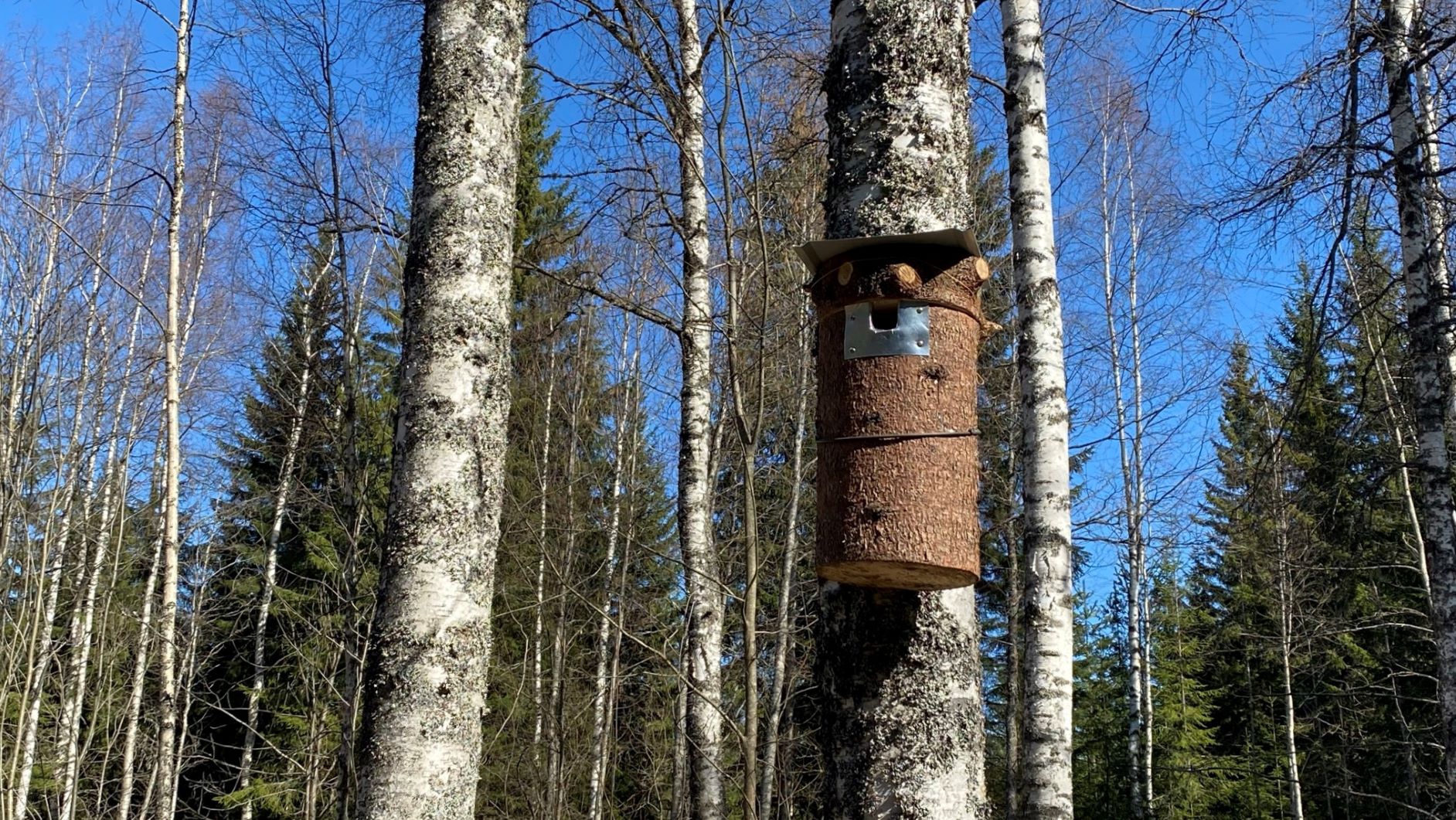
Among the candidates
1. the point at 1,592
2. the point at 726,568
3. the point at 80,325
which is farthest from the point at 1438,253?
the point at 80,325

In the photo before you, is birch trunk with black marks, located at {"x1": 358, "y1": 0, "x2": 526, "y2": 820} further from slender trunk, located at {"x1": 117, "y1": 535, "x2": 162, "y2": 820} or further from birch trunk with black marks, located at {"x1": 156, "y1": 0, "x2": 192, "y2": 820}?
slender trunk, located at {"x1": 117, "y1": 535, "x2": 162, "y2": 820}

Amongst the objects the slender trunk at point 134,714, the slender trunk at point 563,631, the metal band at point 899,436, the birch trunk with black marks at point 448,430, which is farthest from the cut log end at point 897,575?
the slender trunk at point 134,714

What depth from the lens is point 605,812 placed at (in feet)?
42.3

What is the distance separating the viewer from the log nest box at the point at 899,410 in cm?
177

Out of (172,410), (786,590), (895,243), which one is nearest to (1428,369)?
(786,590)

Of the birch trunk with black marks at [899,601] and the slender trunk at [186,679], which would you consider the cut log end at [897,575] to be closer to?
the birch trunk with black marks at [899,601]

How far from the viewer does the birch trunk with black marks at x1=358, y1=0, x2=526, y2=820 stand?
259cm

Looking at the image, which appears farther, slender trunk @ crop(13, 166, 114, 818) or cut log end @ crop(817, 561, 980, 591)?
slender trunk @ crop(13, 166, 114, 818)

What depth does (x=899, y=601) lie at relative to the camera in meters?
1.83

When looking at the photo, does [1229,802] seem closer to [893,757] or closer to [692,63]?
[692,63]

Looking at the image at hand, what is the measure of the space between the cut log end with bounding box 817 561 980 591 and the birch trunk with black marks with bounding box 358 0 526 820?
4.10 ft

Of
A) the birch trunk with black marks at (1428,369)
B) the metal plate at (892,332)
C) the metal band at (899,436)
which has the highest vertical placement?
the birch trunk with black marks at (1428,369)

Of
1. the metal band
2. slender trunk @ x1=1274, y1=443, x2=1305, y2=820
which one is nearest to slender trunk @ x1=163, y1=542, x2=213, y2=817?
the metal band

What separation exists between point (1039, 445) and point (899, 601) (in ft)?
11.4
